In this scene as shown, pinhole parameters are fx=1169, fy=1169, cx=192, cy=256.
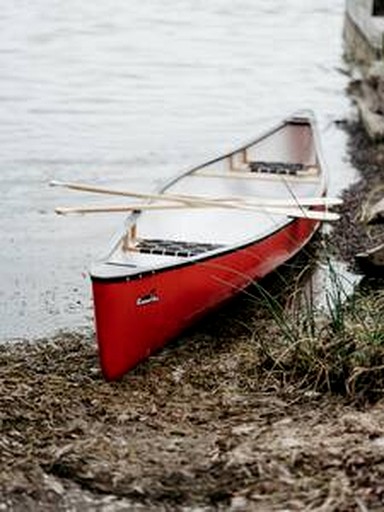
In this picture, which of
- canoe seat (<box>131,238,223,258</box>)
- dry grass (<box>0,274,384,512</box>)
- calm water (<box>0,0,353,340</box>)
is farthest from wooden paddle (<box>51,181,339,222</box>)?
dry grass (<box>0,274,384,512</box>)

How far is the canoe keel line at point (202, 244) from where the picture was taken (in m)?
7.75

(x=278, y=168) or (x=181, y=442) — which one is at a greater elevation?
(x=278, y=168)

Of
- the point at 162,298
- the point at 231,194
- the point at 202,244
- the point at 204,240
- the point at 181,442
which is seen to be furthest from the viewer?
the point at 231,194

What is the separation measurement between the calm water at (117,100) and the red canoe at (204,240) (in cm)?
93

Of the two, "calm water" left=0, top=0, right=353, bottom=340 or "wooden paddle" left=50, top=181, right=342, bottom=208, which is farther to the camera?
"calm water" left=0, top=0, right=353, bottom=340

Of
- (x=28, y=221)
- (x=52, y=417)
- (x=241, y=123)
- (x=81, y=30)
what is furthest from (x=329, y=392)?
(x=81, y=30)

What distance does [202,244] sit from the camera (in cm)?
949

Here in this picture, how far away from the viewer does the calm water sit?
1082 cm

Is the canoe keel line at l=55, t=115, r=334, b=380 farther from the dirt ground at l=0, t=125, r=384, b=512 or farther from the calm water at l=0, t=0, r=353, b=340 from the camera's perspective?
the calm water at l=0, t=0, r=353, b=340

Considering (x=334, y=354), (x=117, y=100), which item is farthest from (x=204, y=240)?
(x=117, y=100)

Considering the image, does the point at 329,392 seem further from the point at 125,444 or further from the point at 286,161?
the point at 286,161

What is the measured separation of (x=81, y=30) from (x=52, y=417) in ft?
57.7

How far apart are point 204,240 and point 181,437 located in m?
3.81

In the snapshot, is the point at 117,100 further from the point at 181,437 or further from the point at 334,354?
the point at 181,437
